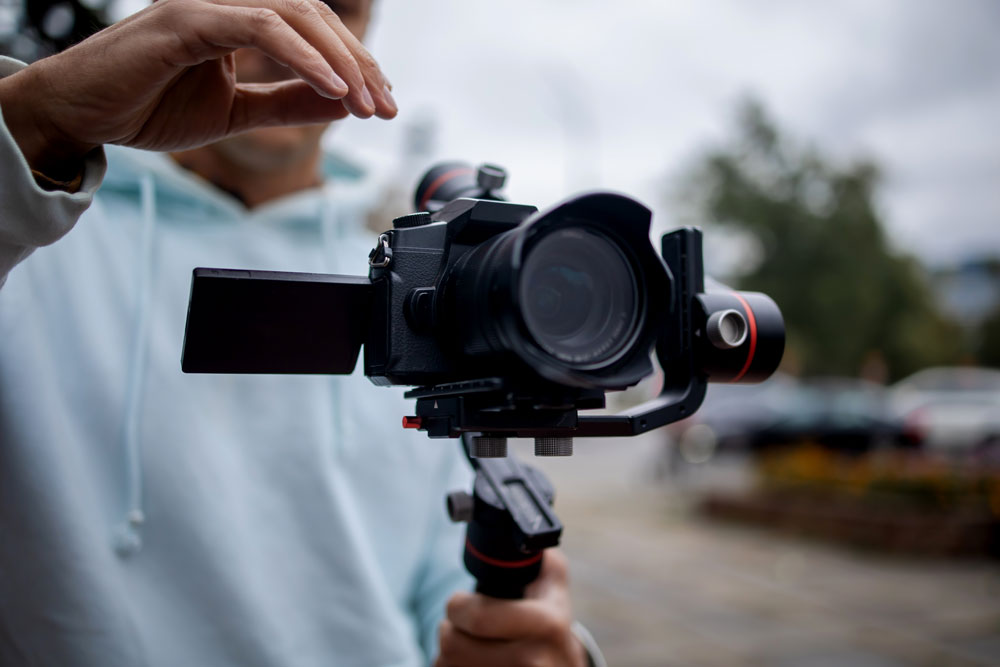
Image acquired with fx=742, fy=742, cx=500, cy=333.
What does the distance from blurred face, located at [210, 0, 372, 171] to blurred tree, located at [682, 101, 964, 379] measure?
71.0ft

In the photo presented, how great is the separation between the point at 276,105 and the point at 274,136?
386 mm

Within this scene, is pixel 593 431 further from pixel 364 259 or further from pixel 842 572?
pixel 842 572

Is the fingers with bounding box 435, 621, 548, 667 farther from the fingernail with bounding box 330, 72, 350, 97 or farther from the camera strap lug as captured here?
the fingernail with bounding box 330, 72, 350, 97

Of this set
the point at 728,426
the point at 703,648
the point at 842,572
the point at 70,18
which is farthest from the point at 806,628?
the point at 728,426

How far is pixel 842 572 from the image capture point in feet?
18.4

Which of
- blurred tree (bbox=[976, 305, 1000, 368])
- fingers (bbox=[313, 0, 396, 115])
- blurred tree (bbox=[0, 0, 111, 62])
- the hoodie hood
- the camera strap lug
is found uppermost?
blurred tree (bbox=[0, 0, 111, 62])

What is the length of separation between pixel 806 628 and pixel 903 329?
79.0 feet

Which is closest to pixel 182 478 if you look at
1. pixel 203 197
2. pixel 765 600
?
pixel 203 197

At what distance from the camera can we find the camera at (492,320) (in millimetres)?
801

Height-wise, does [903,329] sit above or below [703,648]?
above

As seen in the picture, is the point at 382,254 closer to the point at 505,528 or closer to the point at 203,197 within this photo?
the point at 505,528

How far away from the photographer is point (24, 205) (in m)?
0.78

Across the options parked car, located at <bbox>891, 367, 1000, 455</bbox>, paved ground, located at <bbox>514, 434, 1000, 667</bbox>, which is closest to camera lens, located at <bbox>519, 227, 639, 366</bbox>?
paved ground, located at <bbox>514, 434, 1000, 667</bbox>

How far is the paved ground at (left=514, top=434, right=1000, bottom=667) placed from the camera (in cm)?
409
